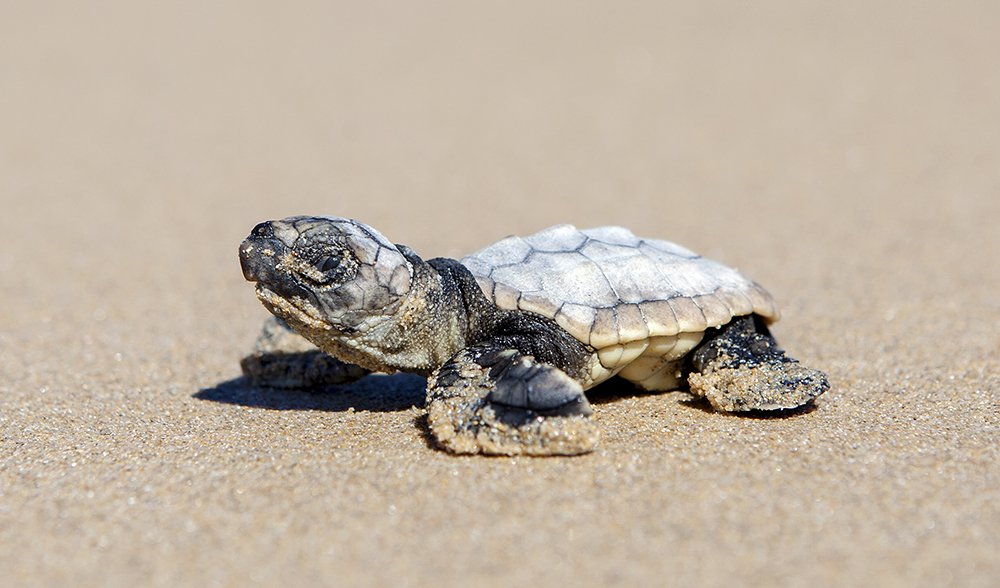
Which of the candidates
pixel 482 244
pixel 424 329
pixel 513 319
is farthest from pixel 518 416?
pixel 482 244

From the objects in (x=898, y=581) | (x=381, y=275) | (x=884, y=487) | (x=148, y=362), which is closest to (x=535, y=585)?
(x=898, y=581)

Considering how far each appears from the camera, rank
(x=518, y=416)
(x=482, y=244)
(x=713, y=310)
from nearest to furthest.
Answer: (x=518, y=416) < (x=713, y=310) < (x=482, y=244)

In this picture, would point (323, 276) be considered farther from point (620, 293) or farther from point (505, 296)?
point (620, 293)

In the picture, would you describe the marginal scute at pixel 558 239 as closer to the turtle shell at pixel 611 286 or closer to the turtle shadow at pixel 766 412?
the turtle shell at pixel 611 286

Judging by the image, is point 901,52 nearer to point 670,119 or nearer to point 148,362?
point 670,119

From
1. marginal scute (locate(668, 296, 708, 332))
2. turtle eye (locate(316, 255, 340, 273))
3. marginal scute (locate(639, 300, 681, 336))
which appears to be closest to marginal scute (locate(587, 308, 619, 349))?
marginal scute (locate(639, 300, 681, 336))

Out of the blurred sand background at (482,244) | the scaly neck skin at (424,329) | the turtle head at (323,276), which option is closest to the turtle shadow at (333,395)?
the blurred sand background at (482,244)
